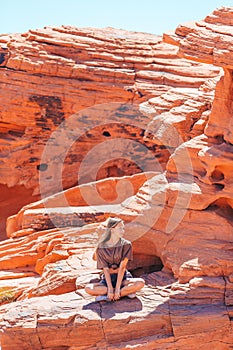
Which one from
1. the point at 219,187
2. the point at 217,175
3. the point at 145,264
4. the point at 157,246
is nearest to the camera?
the point at 219,187

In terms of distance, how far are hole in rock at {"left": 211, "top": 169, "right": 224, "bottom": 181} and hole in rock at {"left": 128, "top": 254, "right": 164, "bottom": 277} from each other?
6.35 ft

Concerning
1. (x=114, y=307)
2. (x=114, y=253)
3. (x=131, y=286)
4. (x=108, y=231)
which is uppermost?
(x=108, y=231)

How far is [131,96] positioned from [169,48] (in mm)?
2376

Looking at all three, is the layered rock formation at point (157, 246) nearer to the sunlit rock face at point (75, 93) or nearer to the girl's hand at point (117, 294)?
the girl's hand at point (117, 294)

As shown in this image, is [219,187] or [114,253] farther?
[219,187]

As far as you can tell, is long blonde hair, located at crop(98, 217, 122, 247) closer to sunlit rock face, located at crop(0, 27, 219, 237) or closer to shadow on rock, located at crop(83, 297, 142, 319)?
shadow on rock, located at crop(83, 297, 142, 319)

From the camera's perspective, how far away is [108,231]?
27.8 feet

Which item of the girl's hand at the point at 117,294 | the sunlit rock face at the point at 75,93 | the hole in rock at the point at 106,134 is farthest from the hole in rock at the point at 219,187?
the hole in rock at the point at 106,134

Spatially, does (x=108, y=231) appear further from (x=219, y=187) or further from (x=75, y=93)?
(x=75, y=93)

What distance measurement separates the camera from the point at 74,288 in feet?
31.7

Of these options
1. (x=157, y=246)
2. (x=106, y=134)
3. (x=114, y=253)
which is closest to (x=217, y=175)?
(x=157, y=246)

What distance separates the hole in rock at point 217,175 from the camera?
370 inches

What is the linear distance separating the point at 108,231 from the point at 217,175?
2.31 m

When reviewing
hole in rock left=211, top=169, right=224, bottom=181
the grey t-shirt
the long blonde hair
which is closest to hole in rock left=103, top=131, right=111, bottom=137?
hole in rock left=211, top=169, right=224, bottom=181
